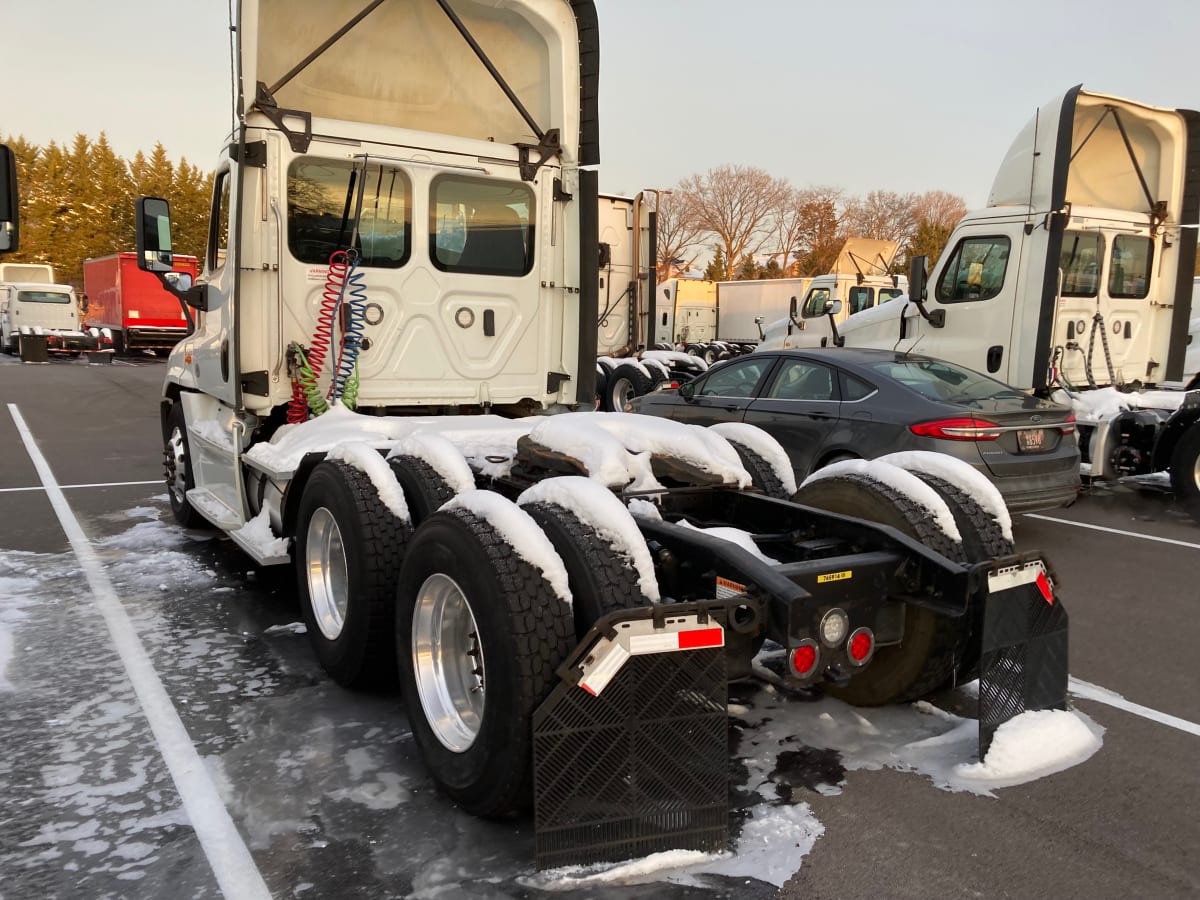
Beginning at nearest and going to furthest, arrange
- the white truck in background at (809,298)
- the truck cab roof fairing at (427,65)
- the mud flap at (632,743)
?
the mud flap at (632,743), the truck cab roof fairing at (427,65), the white truck in background at (809,298)

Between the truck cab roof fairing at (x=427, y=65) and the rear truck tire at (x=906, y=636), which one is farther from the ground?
the truck cab roof fairing at (x=427, y=65)

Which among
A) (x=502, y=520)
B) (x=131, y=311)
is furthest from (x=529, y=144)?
(x=131, y=311)

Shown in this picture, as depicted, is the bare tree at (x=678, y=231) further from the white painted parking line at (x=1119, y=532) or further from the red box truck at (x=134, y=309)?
the white painted parking line at (x=1119, y=532)

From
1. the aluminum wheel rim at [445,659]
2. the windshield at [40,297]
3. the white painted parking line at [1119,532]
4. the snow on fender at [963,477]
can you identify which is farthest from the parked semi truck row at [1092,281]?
the windshield at [40,297]

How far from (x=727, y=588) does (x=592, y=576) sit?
0.51 meters

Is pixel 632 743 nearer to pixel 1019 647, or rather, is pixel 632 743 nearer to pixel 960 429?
pixel 1019 647

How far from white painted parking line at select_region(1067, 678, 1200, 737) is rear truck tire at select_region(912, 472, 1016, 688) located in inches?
30.8

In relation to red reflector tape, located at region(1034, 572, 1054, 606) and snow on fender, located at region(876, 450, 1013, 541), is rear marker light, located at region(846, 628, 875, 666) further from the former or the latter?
snow on fender, located at region(876, 450, 1013, 541)

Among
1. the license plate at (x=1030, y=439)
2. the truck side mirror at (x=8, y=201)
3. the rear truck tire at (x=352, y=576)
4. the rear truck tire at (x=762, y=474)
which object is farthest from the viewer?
the license plate at (x=1030, y=439)

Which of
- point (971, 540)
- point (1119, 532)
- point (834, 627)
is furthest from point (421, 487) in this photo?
point (1119, 532)

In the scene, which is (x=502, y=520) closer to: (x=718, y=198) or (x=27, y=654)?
(x=27, y=654)

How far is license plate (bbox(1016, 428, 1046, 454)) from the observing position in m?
7.00

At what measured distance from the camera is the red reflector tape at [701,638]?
2.76m

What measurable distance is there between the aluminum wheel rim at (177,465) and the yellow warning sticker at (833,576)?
18.3 feet
